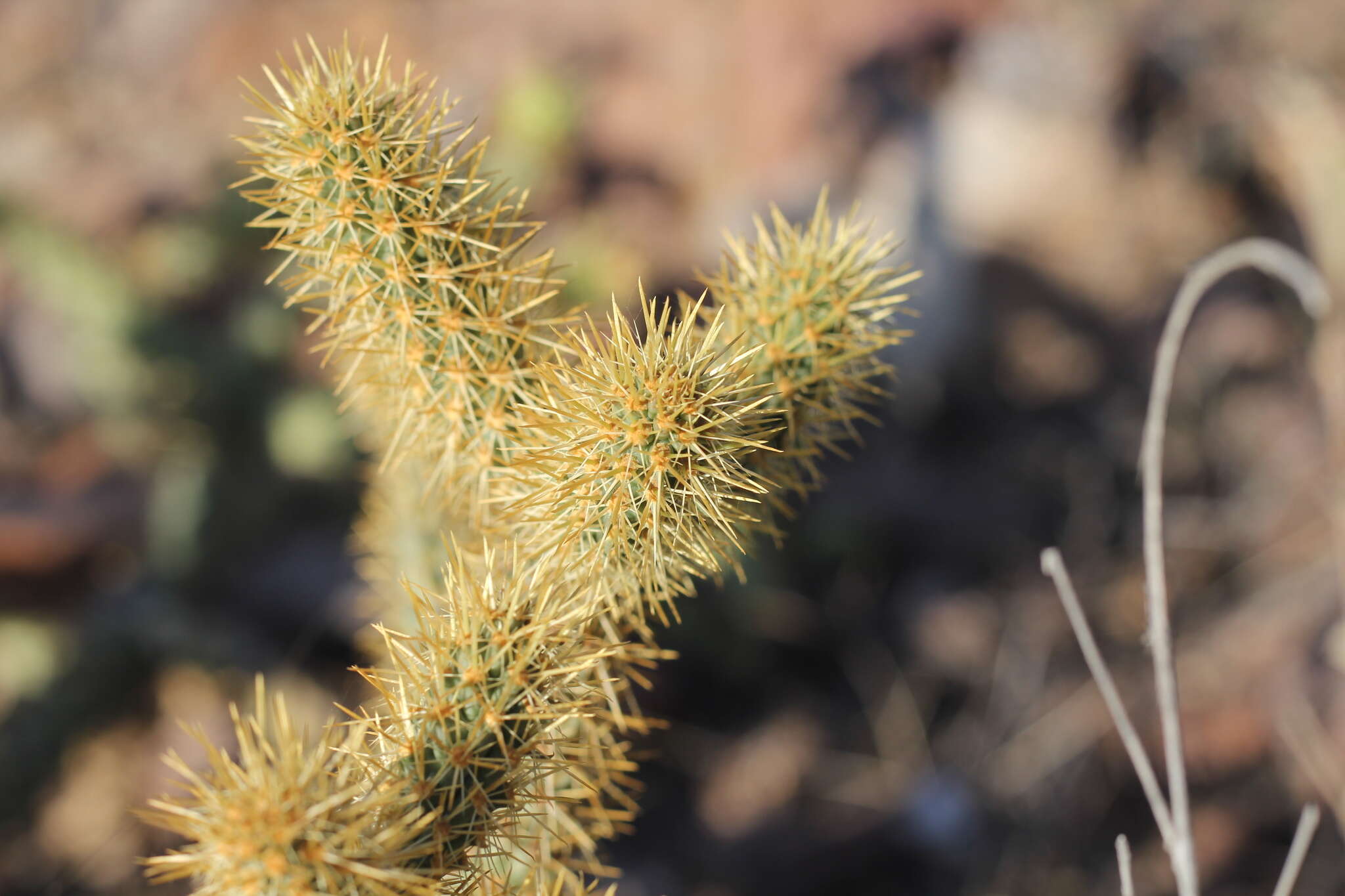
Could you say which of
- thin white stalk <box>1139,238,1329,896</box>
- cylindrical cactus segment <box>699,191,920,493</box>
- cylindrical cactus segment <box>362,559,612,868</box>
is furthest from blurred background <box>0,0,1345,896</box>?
cylindrical cactus segment <box>362,559,612,868</box>

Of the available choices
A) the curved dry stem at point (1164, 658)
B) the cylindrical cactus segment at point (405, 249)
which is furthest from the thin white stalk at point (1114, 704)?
the cylindrical cactus segment at point (405, 249)

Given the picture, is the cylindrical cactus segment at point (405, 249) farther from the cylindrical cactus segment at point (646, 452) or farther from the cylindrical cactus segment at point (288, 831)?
the cylindrical cactus segment at point (288, 831)

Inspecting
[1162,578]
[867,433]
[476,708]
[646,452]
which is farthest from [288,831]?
[867,433]

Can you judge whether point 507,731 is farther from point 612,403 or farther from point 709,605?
point 709,605

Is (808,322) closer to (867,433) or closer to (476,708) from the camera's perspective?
(476,708)

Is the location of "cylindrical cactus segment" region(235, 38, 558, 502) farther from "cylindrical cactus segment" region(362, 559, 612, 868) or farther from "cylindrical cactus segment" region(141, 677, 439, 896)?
"cylindrical cactus segment" region(141, 677, 439, 896)

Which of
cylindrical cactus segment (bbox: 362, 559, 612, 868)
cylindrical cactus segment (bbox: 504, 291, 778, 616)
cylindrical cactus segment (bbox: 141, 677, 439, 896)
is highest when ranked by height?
cylindrical cactus segment (bbox: 504, 291, 778, 616)

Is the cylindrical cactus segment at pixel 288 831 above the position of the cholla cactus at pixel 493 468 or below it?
below
